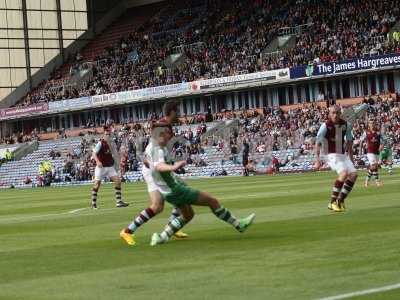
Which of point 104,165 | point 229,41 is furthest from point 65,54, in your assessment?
point 104,165


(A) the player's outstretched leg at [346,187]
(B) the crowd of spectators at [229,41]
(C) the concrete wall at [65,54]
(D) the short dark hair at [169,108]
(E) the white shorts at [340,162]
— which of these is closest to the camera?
(D) the short dark hair at [169,108]

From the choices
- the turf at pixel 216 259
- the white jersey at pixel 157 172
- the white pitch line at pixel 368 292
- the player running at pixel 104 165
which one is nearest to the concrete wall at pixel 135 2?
the player running at pixel 104 165

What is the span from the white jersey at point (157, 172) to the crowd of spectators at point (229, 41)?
152ft

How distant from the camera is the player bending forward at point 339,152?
64.0ft

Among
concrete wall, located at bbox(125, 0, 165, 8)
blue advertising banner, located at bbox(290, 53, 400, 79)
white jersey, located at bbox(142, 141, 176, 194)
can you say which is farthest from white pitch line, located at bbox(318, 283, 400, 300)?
concrete wall, located at bbox(125, 0, 165, 8)

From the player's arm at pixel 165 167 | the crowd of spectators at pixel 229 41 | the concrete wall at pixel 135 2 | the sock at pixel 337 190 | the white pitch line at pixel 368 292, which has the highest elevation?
the concrete wall at pixel 135 2

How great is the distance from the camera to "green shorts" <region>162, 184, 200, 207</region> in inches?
555

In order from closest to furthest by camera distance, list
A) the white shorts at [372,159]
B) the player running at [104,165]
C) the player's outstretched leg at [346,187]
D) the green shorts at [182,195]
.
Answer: the green shorts at [182,195] < the player's outstretched leg at [346,187] < the player running at [104,165] < the white shorts at [372,159]

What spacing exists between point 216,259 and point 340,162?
A: 7902 mm

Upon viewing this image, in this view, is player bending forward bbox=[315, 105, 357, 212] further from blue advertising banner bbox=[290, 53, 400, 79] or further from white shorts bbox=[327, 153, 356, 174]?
blue advertising banner bbox=[290, 53, 400, 79]

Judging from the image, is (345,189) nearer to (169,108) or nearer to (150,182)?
(150,182)

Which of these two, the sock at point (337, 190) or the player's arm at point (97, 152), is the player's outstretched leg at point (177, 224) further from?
the player's arm at point (97, 152)

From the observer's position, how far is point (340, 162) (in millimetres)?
19703

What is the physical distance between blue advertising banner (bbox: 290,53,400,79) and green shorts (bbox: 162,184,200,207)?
4532cm
